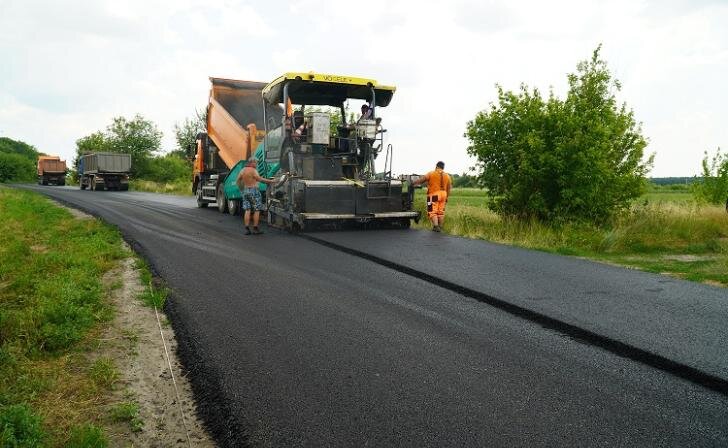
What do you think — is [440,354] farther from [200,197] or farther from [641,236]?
[200,197]

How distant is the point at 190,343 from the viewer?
163 inches

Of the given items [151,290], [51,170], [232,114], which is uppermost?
[232,114]

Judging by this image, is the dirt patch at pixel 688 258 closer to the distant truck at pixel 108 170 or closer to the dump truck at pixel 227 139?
the dump truck at pixel 227 139

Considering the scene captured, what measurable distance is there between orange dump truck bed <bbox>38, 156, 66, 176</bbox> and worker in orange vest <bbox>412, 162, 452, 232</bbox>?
41.0 meters

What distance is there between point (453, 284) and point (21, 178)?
65804mm

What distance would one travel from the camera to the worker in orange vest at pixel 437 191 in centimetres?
1184

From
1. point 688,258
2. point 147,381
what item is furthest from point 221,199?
point 147,381

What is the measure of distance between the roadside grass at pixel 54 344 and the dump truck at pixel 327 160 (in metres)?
3.64

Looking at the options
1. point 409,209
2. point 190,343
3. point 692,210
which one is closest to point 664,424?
point 190,343

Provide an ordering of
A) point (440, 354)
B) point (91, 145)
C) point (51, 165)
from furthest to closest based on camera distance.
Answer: point (91, 145) → point (51, 165) → point (440, 354)

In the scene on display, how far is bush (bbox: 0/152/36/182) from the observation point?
189ft

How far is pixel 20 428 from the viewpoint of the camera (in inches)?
107

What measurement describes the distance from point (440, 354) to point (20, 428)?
2.52 metres

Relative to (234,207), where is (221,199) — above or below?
above
